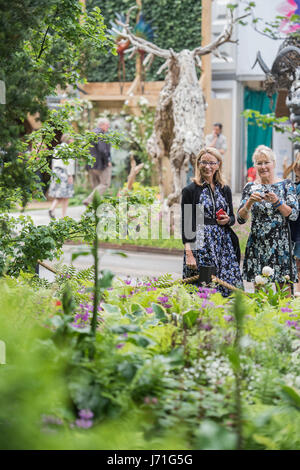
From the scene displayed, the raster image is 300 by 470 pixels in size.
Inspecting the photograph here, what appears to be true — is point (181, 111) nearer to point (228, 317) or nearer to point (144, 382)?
point (228, 317)

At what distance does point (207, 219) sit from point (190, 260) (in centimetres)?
39

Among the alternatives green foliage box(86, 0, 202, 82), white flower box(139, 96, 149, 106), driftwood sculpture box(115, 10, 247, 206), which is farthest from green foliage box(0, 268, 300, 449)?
green foliage box(86, 0, 202, 82)

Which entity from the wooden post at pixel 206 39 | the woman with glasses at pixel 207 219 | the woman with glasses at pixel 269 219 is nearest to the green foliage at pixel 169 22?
the wooden post at pixel 206 39

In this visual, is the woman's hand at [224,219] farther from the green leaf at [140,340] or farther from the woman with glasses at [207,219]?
the green leaf at [140,340]

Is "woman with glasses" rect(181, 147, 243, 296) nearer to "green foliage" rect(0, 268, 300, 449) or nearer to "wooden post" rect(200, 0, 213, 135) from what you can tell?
"green foliage" rect(0, 268, 300, 449)

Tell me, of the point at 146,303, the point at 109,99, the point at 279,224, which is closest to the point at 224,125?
the point at 109,99

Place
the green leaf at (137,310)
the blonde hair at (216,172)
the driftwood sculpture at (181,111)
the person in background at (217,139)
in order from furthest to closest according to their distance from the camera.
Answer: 1. the person in background at (217,139)
2. the driftwood sculpture at (181,111)
3. the blonde hair at (216,172)
4. the green leaf at (137,310)

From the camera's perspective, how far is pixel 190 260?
5516mm

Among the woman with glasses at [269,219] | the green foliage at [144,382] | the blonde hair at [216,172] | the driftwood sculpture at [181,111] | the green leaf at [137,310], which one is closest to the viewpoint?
the green foliage at [144,382]

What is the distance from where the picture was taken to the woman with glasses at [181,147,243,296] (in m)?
5.48

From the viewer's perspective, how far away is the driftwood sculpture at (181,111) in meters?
12.2

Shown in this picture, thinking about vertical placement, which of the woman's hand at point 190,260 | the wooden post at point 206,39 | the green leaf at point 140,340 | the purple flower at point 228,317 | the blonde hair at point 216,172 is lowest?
the woman's hand at point 190,260

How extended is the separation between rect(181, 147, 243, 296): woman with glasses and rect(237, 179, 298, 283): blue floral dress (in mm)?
349

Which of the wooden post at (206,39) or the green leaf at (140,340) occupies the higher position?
the wooden post at (206,39)
